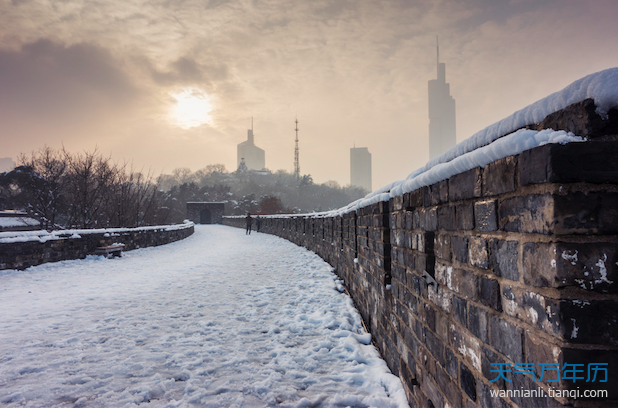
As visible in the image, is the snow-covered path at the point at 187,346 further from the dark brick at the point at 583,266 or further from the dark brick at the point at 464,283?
the dark brick at the point at 583,266

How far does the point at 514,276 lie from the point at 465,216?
1.30ft

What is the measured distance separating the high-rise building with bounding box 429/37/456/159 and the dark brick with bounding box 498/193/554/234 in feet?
292

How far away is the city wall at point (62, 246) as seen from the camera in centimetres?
691

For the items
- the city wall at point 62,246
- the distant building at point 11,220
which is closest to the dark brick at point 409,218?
the city wall at point 62,246

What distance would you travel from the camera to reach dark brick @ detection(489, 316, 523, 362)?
1.02m

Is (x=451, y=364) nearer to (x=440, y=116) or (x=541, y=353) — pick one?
(x=541, y=353)

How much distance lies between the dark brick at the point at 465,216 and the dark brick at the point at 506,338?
39cm

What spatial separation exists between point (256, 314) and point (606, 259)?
12.9 feet

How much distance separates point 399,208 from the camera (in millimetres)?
2453

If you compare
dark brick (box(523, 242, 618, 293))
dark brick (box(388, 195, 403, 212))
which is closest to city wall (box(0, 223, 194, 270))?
dark brick (box(388, 195, 403, 212))

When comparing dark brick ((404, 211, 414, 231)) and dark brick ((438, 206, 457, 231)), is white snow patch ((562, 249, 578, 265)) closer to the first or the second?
dark brick ((438, 206, 457, 231))

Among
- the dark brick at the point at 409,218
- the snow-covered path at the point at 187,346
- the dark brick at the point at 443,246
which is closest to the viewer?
the dark brick at the point at 443,246

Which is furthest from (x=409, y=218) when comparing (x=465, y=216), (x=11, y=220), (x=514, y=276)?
(x=11, y=220)

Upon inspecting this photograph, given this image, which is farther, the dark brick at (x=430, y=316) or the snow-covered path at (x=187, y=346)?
the snow-covered path at (x=187, y=346)
